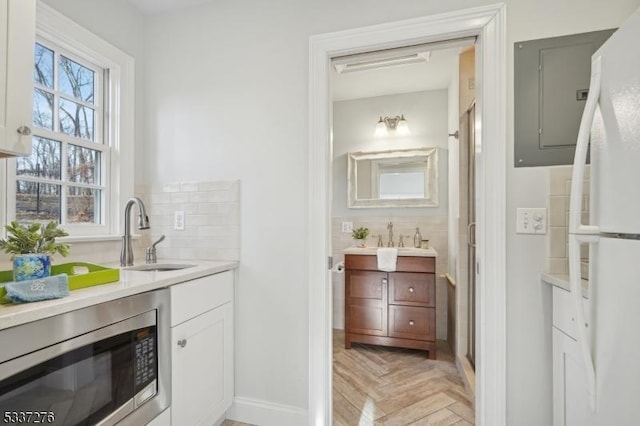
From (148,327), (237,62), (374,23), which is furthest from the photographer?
(237,62)

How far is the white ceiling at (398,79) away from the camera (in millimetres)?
2709

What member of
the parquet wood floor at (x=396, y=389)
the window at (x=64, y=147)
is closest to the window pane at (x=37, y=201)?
the window at (x=64, y=147)

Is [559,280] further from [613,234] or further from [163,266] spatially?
[163,266]

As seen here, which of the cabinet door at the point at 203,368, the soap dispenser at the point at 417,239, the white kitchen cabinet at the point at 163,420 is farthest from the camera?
the soap dispenser at the point at 417,239

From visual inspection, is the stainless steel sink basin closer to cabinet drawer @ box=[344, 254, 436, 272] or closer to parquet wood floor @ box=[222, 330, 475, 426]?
parquet wood floor @ box=[222, 330, 475, 426]

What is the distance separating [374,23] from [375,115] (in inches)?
71.1

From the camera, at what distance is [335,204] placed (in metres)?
3.50

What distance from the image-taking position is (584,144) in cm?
89

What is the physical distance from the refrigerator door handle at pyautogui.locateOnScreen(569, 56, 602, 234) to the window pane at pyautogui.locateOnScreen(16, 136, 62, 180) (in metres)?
2.24

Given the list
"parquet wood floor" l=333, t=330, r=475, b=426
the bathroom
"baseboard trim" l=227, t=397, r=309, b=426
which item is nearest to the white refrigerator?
"parquet wood floor" l=333, t=330, r=475, b=426

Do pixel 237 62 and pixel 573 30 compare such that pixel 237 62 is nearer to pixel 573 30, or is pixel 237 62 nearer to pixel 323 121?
pixel 323 121

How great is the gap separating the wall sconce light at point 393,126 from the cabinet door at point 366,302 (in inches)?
59.0

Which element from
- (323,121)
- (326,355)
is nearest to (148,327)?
(326,355)

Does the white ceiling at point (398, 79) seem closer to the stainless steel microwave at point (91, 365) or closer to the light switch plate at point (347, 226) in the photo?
the light switch plate at point (347, 226)
